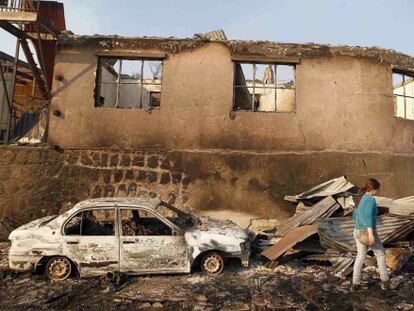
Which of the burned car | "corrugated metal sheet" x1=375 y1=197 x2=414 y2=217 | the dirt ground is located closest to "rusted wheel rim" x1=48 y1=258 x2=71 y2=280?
the burned car

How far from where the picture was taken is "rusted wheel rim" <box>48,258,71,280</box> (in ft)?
21.2

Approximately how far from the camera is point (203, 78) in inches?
389

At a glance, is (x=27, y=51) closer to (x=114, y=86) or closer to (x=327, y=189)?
(x=114, y=86)

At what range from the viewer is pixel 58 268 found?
6473 millimetres

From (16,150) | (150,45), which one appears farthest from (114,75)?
(16,150)

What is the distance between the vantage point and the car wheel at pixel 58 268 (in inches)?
254

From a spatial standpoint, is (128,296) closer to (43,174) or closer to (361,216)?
(361,216)

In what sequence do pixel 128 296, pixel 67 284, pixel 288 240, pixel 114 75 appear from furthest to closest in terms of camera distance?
pixel 114 75 → pixel 288 240 → pixel 67 284 → pixel 128 296

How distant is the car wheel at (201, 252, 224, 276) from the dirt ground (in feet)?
0.42

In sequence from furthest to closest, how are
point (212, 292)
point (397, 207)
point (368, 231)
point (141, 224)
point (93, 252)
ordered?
1. point (397, 207)
2. point (141, 224)
3. point (93, 252)
4. point (212, 292)
5. point (368, 231)

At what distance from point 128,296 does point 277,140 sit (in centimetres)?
567

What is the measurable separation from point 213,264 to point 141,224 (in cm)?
153

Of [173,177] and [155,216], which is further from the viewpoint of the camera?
[173,177]

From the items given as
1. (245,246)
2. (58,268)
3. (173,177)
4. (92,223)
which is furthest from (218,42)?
(58,268)
